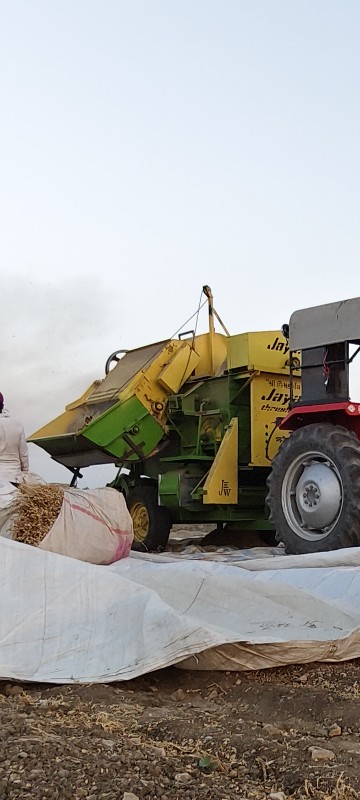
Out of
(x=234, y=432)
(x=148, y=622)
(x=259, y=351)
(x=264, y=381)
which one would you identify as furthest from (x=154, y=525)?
(x=148, y=622)

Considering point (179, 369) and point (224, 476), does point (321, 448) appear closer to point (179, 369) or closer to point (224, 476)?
point (224, 476)

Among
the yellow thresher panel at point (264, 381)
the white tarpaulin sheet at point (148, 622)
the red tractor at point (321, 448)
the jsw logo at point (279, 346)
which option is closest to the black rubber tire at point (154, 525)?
the yellow thresher panel at point (264, 381)

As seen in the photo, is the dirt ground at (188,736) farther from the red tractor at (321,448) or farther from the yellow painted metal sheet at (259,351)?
the yellow painted metal sheet at (259,351)

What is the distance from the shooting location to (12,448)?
6383 mm

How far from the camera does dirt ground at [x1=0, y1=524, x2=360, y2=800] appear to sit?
7.07 feet

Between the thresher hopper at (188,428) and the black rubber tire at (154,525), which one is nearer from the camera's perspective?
the thresher hopper at (188,428)

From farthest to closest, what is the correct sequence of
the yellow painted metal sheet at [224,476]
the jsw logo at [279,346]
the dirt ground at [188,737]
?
the jsw logo at [279,346], the yellow painted metal sheet at [224,476], the dirt ground at [188,737]

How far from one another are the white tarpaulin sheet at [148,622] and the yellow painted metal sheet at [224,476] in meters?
3.48

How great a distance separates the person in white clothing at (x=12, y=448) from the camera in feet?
20.8

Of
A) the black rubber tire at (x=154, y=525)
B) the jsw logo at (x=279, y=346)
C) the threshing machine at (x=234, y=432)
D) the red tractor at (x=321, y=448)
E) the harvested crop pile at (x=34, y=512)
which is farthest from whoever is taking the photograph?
the black rubber tire at (x=154, y=525)

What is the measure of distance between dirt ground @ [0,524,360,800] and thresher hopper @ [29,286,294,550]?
15.5ft

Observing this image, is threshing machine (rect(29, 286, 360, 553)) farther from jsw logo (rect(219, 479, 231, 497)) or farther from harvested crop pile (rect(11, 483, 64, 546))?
harvested crop pile (rect(11, 483, 64, 546))

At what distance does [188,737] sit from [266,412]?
598cm

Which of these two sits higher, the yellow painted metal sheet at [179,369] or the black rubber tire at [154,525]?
the yellow painted metal sheet at [179,369]
